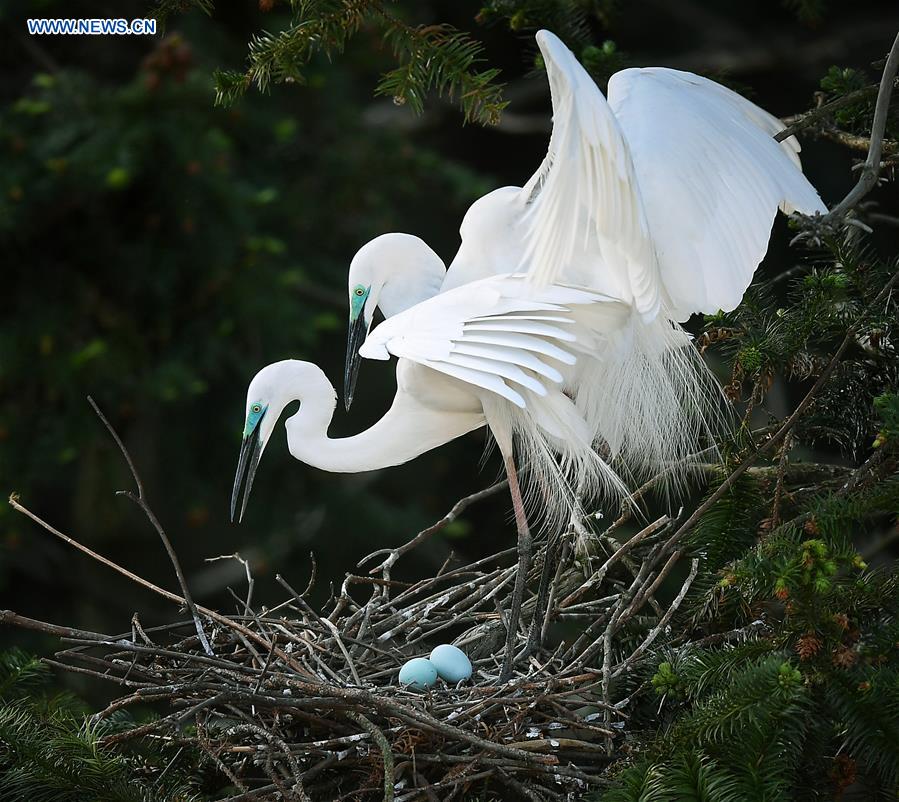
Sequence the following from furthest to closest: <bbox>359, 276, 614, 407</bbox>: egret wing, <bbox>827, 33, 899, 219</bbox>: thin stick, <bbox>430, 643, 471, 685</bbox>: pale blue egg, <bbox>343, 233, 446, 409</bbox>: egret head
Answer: <bbox>343, 233, 446, 409</bbox>: egret head, <bbox>430, 643, 471, 685</bbox>: pale blue egg, <bbox>359, 276, 614, 407</bbox>: egret wing, <bbox>827, 33, 899, 219</bbox>: thin stick

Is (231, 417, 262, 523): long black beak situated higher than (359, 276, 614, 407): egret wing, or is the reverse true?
(359, 276, 614, 407): egret wing

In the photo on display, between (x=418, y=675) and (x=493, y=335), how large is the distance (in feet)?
2.34

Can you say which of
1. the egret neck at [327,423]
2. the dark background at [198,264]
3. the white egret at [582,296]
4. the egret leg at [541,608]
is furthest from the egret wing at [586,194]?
the dark background at [198,264]

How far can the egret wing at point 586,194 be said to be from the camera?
218 centimetres

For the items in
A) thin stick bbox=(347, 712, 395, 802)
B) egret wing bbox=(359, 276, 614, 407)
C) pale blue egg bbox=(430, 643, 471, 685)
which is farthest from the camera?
pale blue egg bbox=(430, 643, 471, 685)

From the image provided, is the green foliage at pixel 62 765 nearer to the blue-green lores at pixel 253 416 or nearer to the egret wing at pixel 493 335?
the blue-green lores at pixel 253 416

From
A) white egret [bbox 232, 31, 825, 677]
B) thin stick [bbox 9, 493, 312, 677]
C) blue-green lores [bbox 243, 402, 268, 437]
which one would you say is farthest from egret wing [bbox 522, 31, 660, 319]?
thin stick [bbox 9, 493, 312, 677]

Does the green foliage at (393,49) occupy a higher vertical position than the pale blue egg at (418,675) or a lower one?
higher

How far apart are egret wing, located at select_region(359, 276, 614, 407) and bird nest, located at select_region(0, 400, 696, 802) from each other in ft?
1.55

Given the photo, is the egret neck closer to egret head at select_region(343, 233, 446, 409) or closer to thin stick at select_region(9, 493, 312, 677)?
egret head at select_region(343, 233, 446, 409)

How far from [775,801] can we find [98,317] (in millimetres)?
3988

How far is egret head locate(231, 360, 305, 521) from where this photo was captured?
9.62 feet

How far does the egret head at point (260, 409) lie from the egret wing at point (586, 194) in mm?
747

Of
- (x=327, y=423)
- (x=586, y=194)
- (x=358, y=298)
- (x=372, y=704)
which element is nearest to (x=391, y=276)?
(x=358, y=298)
